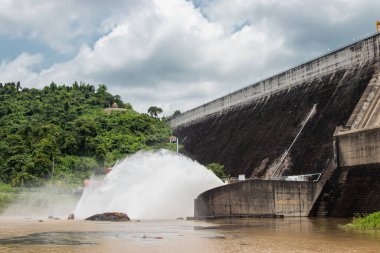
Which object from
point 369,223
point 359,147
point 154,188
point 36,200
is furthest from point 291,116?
point 369,223

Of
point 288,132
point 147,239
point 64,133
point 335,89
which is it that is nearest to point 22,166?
point 64,133

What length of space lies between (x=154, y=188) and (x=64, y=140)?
3021 cm

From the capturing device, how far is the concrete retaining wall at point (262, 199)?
69.3ft

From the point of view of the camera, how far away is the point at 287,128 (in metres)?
36.3

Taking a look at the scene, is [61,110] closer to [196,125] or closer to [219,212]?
[196,125]

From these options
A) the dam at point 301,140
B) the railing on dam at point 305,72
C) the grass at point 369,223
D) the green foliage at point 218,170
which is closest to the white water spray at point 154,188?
the dam at point 301,140

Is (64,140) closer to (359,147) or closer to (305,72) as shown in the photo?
(305,72)

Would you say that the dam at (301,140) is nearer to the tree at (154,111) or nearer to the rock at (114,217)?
the rock at (114,217)

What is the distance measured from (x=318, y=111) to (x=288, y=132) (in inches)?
109

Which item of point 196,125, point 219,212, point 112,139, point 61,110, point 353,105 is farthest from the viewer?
point 61,110

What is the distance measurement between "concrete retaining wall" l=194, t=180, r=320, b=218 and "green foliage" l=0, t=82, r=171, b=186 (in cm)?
2772

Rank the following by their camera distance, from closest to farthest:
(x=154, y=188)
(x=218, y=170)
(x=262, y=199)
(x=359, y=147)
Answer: (x=262, y=199) → (x=359, y=147) → (x=154, y=188) → (x=218, y=170)

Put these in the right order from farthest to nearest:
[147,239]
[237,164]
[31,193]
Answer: [31,193]
[237,164]
[147,239]

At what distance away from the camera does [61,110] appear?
6706 centimetres
